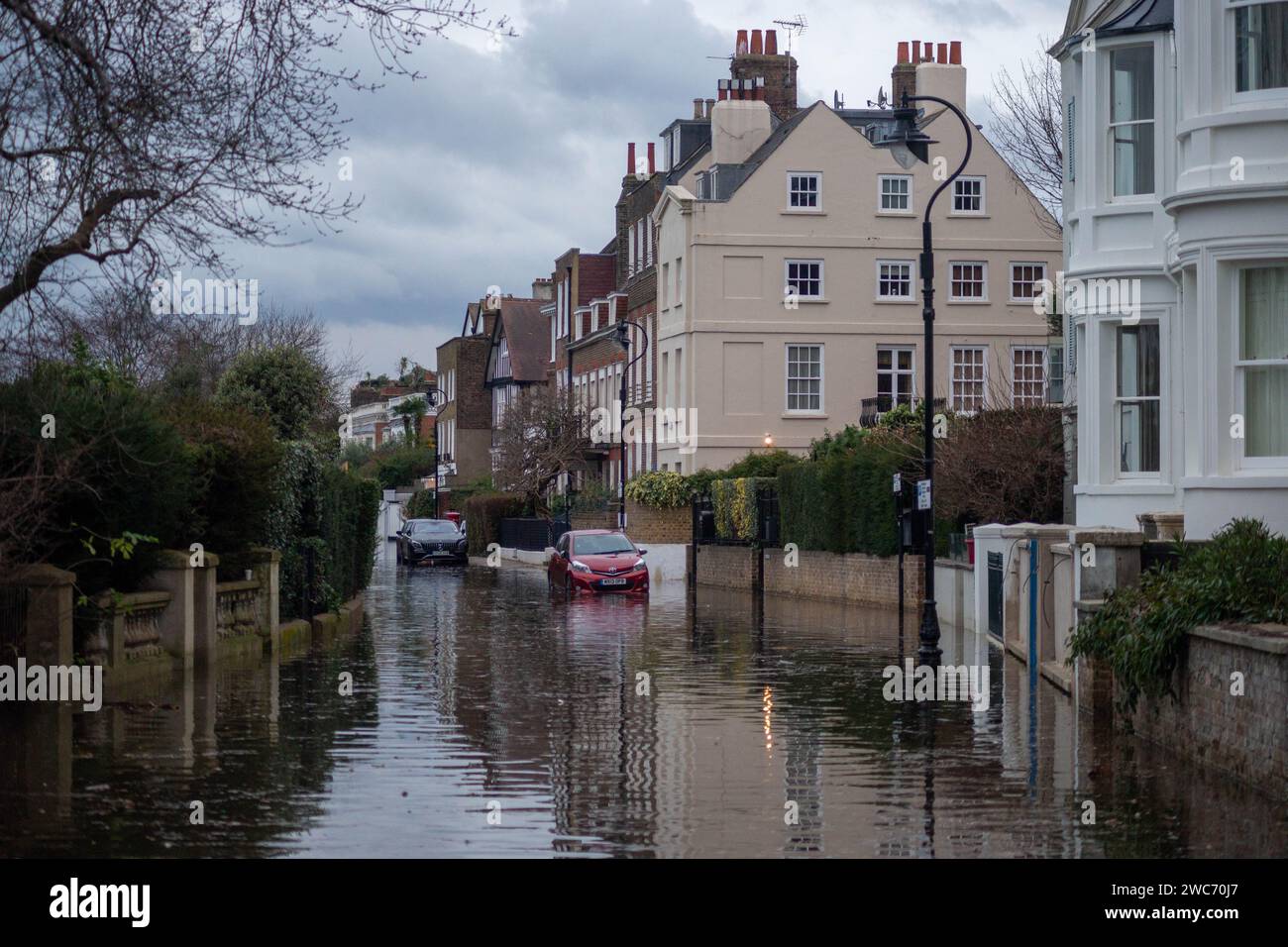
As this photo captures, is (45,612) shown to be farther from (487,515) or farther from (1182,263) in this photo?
(487,515)

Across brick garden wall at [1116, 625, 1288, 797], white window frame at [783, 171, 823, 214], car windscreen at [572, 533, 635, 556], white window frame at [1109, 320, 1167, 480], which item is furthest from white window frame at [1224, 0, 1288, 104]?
white window frame at [783, 171, 823, 214]

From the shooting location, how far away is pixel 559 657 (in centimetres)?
2253

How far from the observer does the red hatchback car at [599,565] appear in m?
39.6

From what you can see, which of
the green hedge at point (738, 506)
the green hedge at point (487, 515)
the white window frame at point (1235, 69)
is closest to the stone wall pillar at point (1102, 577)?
the white window frame at point (1235, 69)

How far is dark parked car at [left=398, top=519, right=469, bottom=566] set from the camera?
61.4 metres

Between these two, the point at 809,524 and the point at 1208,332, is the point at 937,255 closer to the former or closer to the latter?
the point at 809,524

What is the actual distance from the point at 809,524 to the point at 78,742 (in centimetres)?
2790

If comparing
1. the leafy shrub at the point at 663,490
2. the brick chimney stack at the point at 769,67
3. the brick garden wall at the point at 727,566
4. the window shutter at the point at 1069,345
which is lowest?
the brick garden wall at the point at 727,566

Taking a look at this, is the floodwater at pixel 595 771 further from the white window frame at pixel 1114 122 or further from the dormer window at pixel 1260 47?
the dormer window at pixel 1260 47

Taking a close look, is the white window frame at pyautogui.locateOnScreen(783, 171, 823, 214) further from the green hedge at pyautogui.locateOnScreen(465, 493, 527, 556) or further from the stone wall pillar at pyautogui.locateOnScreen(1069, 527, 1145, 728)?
the stone wall pillar at pyautogui.locateOnScreen(1069, 527, 1145, 728)

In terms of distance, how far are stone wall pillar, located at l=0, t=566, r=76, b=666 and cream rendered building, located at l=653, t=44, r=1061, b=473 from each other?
3956 centimetres

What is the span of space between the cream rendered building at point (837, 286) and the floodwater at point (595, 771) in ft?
112

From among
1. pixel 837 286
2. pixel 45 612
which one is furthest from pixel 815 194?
pixel 45 612
